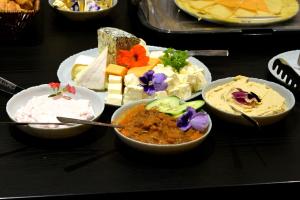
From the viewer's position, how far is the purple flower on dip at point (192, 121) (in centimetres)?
98

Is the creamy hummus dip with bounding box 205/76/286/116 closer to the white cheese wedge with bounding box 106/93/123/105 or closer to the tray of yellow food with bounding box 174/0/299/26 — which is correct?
the white cheese wedge with bounding box 106/93/123/105

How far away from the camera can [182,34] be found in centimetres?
140

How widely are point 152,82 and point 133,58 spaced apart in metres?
0.12

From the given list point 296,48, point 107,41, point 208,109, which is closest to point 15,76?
point 107,41

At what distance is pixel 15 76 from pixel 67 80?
146 mm

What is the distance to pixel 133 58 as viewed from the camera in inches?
47.3

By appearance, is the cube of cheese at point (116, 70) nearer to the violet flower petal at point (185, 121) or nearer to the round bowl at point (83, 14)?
the violet flower petal at point (185, 121)

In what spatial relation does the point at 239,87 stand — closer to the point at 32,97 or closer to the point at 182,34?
the point at 182,34

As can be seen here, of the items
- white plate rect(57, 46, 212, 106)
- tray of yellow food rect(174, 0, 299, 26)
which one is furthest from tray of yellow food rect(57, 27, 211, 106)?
tray of yellow food rect(174, 0, 299, 26)

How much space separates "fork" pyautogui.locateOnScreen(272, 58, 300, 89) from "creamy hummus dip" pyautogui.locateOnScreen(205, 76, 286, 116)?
109mm

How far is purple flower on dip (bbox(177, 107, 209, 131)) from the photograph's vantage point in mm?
977

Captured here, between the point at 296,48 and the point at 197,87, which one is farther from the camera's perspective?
the point at 296,48

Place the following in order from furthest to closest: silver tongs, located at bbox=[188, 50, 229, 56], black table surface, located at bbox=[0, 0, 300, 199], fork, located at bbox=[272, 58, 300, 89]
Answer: silver tongs, located at bbox=[188, 50, 229, 56]
fork, located at bbox=[272, 58, 300, 89]
black table surface, located at bbox=[0, 0, 300, 199]

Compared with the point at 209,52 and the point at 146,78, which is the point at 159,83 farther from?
the point at 209,52
